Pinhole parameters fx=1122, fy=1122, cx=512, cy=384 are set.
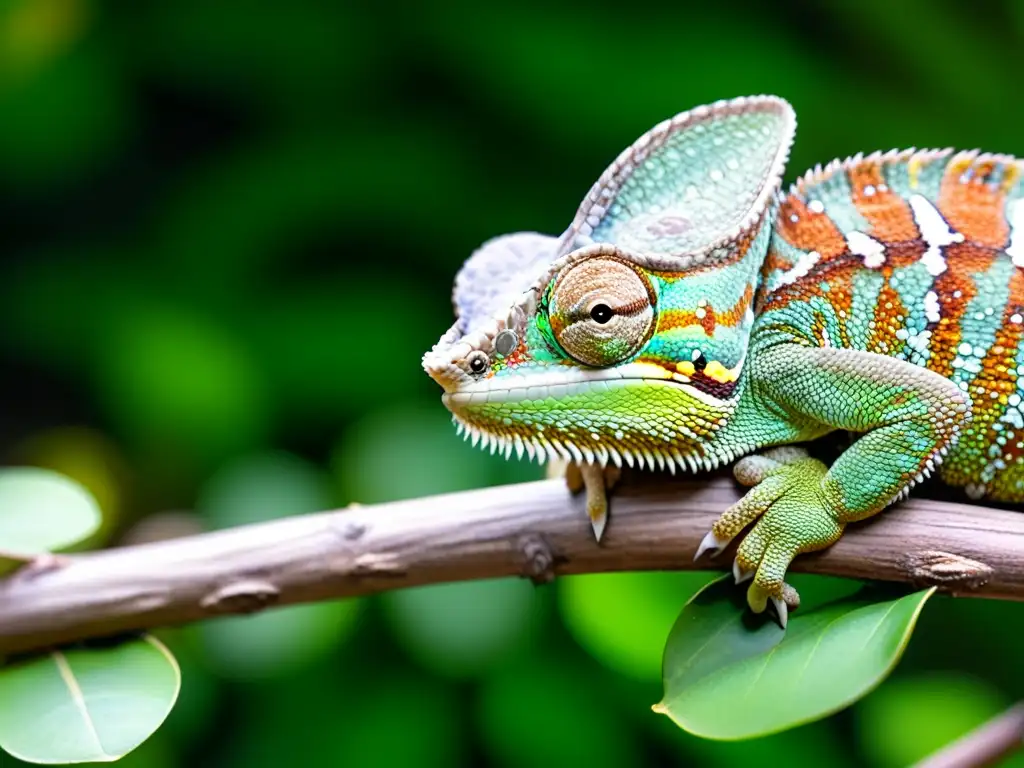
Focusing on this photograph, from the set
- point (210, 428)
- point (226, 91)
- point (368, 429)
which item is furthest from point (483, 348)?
point (226, 91)

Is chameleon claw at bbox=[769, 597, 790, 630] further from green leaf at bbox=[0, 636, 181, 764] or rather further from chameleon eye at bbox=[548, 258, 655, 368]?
green leaf at bbox=[0, 636, 181, 764]

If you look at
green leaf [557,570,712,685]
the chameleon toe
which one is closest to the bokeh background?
green leaf [557,570,712,685]

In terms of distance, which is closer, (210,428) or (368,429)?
(368,429)

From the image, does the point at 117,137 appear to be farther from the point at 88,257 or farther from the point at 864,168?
the point at 864,168

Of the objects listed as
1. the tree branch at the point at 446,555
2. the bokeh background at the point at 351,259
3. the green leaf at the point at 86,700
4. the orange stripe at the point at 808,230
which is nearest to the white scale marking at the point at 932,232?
the orange stripe at the point at 808,230

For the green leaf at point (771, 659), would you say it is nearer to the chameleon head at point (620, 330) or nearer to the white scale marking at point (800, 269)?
the chameleon head at point (620, 330)

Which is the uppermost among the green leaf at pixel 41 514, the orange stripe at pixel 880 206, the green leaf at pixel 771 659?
the green leaf at pixel 41 514
